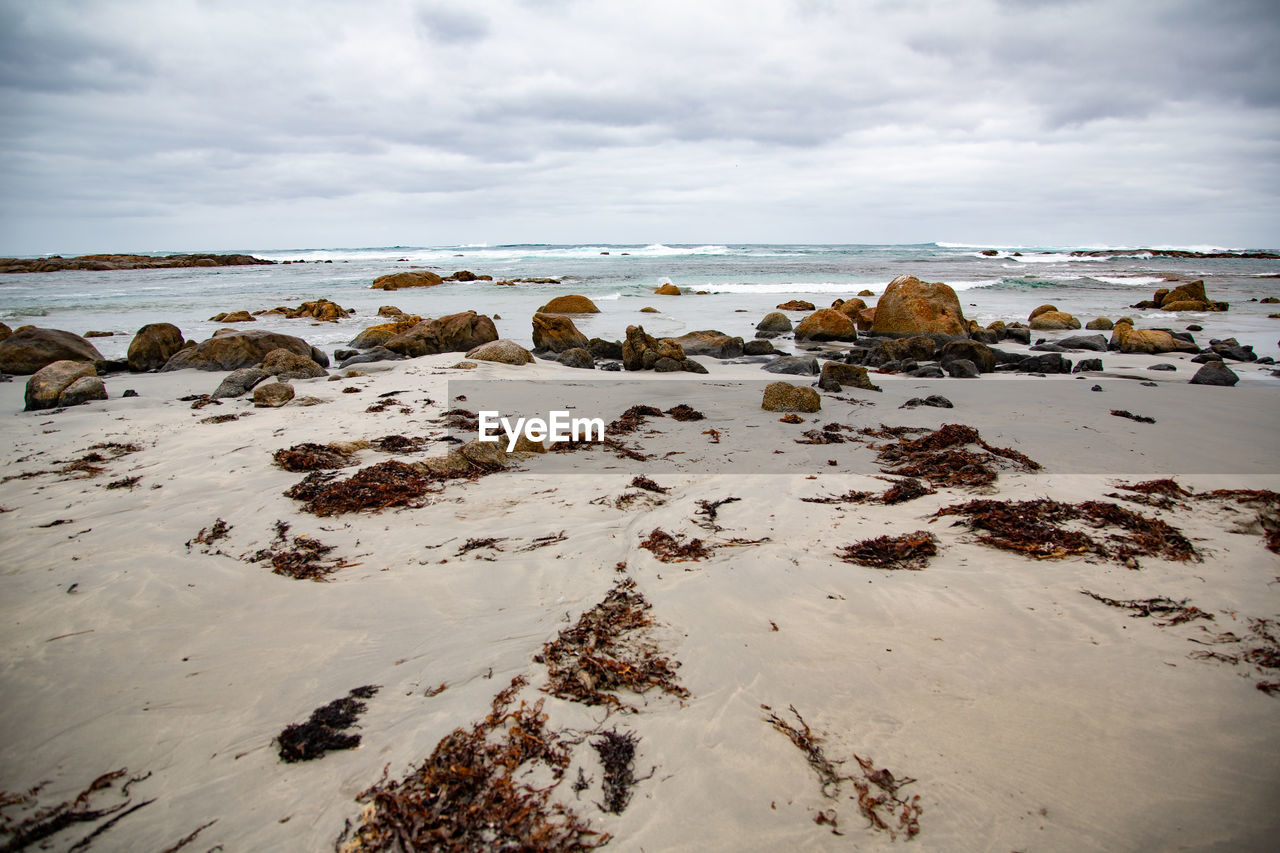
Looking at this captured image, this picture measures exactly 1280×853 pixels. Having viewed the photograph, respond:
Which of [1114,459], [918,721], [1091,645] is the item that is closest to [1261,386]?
[1114,459]

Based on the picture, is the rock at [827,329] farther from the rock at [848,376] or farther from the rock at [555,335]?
the rock at [848,376]

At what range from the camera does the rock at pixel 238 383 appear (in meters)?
8.31

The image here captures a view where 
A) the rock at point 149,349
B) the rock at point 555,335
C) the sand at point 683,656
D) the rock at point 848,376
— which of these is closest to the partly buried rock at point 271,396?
the sand at point 683,656

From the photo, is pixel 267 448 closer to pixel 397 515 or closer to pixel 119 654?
pixel 397 515

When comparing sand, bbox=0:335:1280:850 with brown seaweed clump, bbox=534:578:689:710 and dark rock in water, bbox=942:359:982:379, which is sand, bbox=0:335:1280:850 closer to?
brown seaweed clump, bbox=534:578:689:710

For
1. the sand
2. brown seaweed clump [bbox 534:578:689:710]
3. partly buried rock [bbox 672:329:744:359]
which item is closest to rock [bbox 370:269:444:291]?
partly buried rock [bbox 672:329:744:359]

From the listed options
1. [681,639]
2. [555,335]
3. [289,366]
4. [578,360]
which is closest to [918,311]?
[578,360]

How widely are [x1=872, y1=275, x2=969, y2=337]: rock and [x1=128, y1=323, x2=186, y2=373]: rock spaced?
1566cm

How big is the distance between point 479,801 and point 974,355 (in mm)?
11343

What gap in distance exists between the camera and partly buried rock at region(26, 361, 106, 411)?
766cm

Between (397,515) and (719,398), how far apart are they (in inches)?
193

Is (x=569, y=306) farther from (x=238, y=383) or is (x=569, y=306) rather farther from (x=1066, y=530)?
(x=1066, y=530)

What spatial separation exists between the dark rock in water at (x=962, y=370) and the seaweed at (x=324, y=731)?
1018 centimetres

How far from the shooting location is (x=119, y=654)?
281 cm
